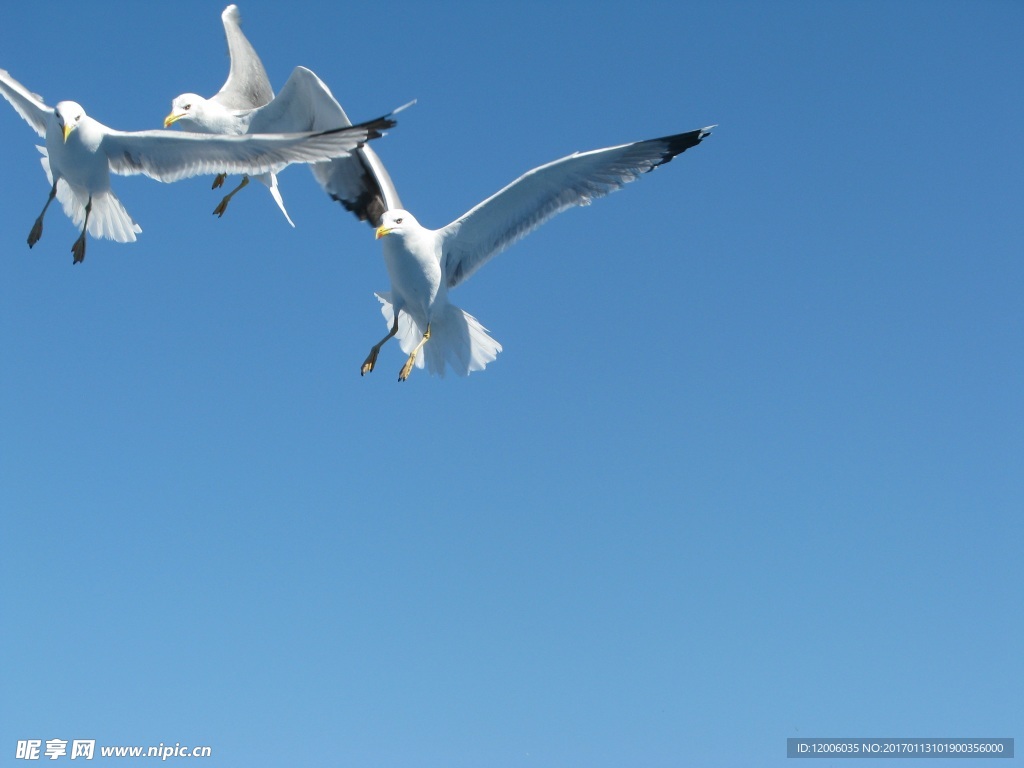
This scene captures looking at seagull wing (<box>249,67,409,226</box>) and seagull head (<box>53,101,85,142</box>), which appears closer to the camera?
seagull head (<box>53,101,85,142</box>)

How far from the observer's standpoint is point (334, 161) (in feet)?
35.2

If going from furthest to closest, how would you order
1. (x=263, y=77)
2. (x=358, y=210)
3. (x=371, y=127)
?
1. (x=263, y=77)
2. (x=358, y=210)
3. (x=371, y=127)

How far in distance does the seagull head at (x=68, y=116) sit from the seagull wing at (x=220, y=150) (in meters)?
0.23

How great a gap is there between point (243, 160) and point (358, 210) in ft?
5.26

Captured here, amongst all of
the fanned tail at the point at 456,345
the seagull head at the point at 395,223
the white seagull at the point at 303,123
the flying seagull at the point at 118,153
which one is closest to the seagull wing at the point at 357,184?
the white seagull at the point at 303,123

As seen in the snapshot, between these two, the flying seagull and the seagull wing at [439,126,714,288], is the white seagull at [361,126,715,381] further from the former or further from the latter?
the flying seagull

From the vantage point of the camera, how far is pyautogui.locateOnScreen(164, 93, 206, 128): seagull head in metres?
10.7

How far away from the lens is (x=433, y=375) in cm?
1017

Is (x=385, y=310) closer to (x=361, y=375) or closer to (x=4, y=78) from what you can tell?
(x=361, y=375)

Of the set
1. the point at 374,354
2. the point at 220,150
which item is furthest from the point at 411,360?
the point at 220,150

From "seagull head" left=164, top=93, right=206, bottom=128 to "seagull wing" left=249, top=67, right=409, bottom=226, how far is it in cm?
52

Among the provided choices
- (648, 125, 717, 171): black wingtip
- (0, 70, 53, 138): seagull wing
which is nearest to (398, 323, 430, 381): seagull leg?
(648, 125, 717, 171): black wingtip

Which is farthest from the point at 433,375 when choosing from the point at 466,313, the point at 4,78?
the point at 4,78

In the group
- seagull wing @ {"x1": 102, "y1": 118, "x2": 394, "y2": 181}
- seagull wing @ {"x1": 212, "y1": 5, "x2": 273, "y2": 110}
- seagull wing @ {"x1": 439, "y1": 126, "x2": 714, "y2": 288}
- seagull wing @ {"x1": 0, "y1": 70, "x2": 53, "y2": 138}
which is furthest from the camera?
seagull wing @ {"x1": 212, "y1": 5, "x2": 273, "y2": 110}
